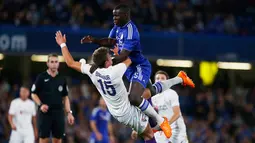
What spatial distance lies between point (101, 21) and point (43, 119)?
10627mm

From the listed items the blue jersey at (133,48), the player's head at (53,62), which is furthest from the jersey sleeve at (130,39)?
the player's head at (53,62)

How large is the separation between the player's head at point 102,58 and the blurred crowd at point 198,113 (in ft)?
32.7

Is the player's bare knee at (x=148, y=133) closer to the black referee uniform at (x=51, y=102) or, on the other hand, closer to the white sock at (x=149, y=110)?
the white sock at (x=149, y=110)

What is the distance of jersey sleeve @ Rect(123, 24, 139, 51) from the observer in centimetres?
1243

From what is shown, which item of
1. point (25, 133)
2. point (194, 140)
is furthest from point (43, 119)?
point (194, 140)

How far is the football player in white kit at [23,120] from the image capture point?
17.9 meters

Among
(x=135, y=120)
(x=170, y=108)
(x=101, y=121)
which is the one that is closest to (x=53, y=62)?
(x=170, y=108)

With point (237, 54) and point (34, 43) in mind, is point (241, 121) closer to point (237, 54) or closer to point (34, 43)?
point (237, 54)

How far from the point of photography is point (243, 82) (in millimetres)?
30219

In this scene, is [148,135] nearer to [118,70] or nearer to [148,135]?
[148,135]

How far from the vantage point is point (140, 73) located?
12.7m

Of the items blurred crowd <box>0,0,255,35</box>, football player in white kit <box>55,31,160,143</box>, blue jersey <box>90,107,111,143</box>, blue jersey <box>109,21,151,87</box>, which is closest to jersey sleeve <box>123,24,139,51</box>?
blue jersey <box>109,21,151,87</box>

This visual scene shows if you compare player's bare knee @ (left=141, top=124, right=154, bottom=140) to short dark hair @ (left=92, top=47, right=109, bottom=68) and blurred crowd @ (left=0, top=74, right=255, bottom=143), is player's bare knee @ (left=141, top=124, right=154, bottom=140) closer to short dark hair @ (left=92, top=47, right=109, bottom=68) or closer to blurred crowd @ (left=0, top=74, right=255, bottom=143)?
short dark hair @ (left=92, top=47, right=109, bottom=68)

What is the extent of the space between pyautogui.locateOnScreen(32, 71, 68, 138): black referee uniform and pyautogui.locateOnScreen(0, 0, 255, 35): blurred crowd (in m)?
8.97
